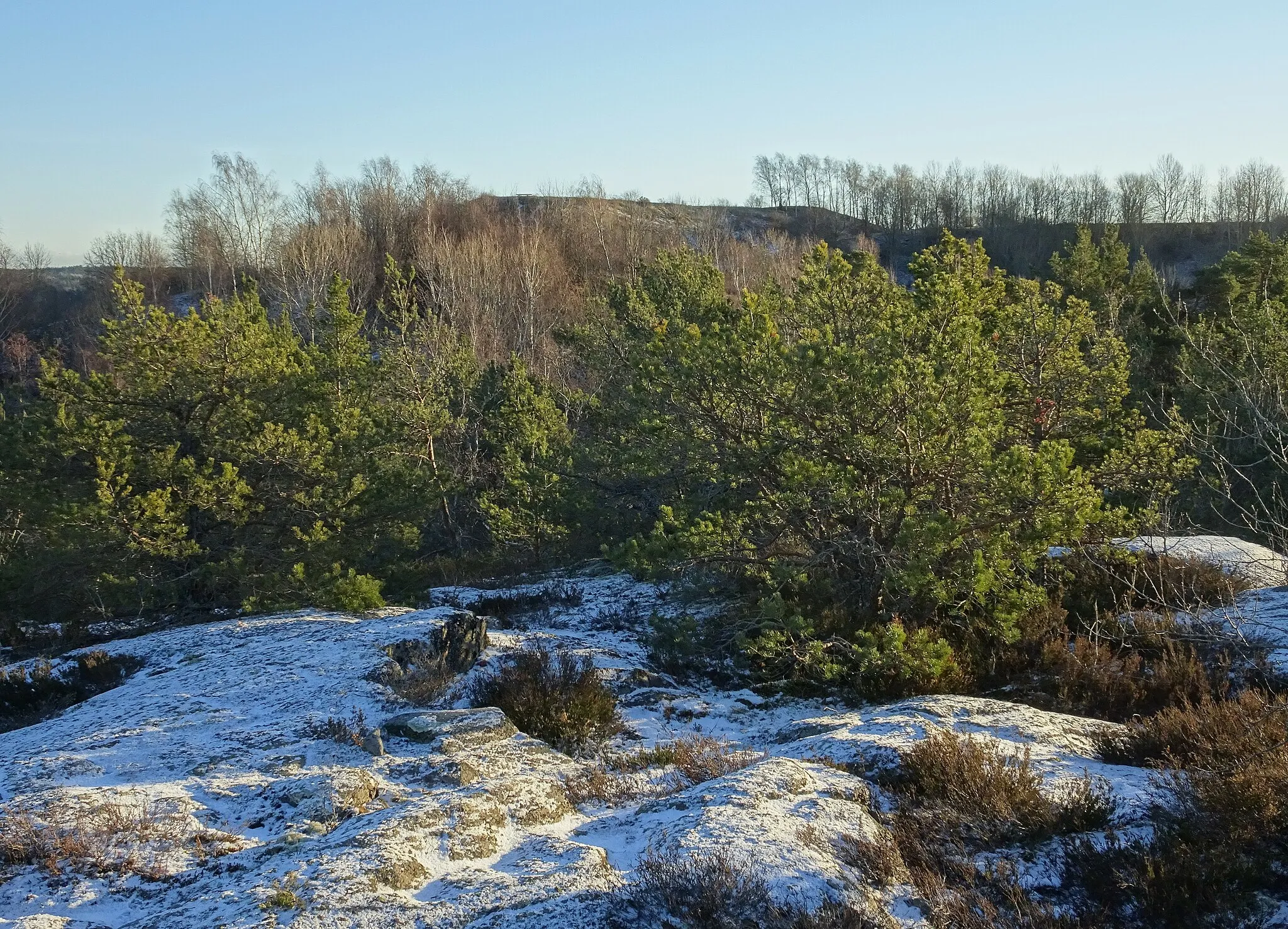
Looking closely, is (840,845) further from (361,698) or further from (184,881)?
(361,698)

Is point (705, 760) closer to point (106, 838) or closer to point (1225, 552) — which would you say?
point (106, 838)

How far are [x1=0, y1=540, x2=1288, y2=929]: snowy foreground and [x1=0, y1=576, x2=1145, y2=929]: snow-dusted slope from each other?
0.6 inches

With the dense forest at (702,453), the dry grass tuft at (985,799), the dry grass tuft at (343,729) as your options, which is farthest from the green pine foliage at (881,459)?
the dry grass tuft at (343,729)

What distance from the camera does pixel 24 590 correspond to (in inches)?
493

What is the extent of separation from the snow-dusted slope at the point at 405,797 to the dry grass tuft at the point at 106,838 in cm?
3

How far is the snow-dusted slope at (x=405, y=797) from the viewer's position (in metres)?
4.38

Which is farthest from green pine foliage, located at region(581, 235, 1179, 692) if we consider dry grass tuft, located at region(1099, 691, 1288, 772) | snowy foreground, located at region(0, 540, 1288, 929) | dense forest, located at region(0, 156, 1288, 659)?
dry grass tuft, located at region(1099, 691, 1288, 772)

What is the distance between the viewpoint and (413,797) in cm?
579

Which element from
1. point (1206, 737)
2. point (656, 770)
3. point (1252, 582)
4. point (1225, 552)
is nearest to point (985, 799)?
point (1206, 737)

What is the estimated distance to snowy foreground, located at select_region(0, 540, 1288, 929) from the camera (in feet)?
14.3

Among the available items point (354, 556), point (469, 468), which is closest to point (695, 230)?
point (469, 468)

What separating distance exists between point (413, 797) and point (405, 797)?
6cm

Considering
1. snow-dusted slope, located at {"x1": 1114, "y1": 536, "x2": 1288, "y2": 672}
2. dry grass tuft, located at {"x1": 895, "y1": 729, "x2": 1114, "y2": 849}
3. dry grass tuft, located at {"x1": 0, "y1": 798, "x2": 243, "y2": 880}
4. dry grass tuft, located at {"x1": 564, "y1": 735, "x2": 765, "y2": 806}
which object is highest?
snow-dusted slope, located at {"x1": 1114, "y1": 536, "x2": 1288, "y2": 672}

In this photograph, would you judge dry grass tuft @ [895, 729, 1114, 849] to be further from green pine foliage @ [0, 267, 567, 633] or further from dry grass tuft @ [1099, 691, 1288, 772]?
green pine foliage @ [0, 267, 567, 633]
